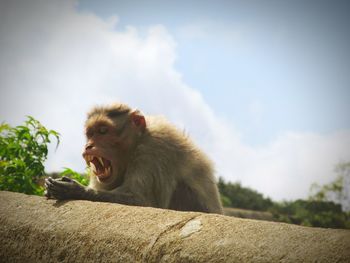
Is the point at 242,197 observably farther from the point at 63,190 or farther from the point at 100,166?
the point at 63,190

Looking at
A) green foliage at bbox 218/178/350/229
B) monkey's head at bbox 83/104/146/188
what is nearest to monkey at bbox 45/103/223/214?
monkey's head at bbox 83/104/146/188

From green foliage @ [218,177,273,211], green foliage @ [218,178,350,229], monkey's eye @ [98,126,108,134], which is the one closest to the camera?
monkey's eye @ [98,126,108,134]

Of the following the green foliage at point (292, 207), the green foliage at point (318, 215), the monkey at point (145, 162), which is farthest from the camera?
the green foliage at point (292, 207)

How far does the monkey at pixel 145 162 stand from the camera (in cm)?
423

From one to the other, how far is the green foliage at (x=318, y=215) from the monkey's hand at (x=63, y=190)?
12.2 m

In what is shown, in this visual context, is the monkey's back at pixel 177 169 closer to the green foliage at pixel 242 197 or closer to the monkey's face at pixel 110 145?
the monkey's face at pixel 110 145

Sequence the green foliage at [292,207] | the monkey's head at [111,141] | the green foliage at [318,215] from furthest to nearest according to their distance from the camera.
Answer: the green foliage at [292,207], the green foliage at [318,215], the monkey's head at [111,141]

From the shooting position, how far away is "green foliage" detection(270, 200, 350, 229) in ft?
51.0

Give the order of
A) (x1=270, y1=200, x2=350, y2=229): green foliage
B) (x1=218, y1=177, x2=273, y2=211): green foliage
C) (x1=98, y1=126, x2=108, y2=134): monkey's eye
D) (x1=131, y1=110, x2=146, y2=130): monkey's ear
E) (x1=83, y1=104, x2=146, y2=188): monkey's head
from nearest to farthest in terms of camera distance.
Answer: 1. (x1=83, y1=104, x2=146, y2=188): monkey's head
2. (x1=98, y1=126, x2=108, y2=134): monkey's eye
3. (x1=131, y1=110, x2=146, y2=130): monkey's ear
4. (x1=270, y1=200, x2=350, y2=229): green foliage
5. (x1=218, y1=177, x2=273, y2=211): green foliage

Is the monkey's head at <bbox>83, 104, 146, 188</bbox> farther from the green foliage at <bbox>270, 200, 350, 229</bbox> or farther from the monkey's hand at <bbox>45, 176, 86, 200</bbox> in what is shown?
→ the green foliage at <bbox>270, 200, 350, 229</bbox>

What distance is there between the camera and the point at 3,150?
523 centimetres

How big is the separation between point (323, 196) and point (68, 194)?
47.5 ft

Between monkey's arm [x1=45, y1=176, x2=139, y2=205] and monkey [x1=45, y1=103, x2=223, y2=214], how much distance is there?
0.01 meters

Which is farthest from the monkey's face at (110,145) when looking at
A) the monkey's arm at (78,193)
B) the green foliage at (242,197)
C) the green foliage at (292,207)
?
the green foliage at (242,197)
